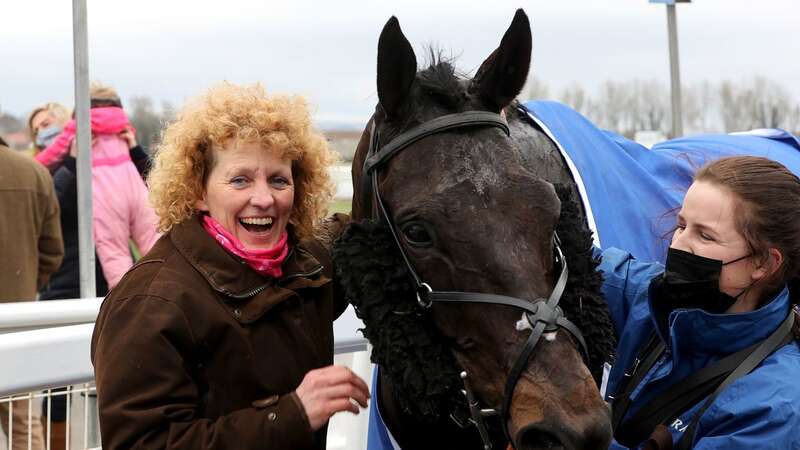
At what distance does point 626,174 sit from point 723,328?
133 cm

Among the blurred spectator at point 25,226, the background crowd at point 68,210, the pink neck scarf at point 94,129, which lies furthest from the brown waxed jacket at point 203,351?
the pink neck scarf at point 94,129

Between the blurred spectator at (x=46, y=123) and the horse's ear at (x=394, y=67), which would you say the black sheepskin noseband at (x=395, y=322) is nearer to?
the horse's ear at (x=394, y=67)

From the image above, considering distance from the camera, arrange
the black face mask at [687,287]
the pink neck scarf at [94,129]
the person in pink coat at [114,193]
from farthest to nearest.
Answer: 1. the pink neck scarf at [94,129]
2. the person in pink coat at [114,193]
3. the black face mask at [687,287]

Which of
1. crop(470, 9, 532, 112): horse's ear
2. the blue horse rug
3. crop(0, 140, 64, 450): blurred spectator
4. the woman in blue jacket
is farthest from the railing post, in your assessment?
the woman in blue jacket

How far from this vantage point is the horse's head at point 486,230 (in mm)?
1970

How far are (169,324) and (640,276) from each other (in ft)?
4.18

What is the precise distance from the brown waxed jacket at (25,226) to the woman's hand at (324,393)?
3.44 meters

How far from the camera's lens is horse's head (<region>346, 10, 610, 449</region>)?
197 cm

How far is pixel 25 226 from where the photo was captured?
5414 mm

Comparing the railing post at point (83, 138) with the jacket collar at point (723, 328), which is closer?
the jacket collar at point (723, 328)

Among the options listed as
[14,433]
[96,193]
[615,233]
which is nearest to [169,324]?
[14,433]

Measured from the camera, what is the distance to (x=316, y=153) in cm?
265

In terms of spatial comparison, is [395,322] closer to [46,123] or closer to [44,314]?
[44,314]

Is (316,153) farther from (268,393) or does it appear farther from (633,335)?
(633,335)
